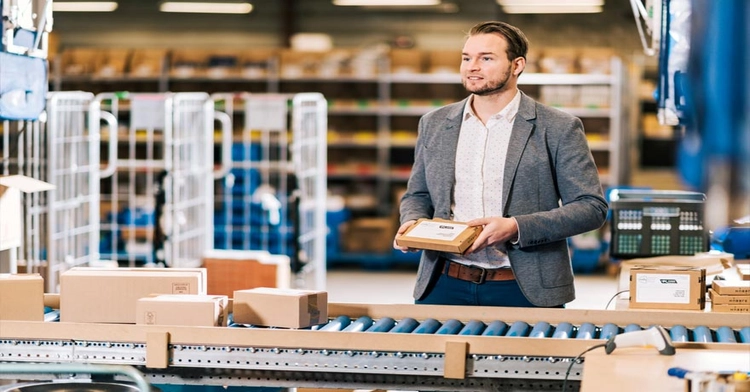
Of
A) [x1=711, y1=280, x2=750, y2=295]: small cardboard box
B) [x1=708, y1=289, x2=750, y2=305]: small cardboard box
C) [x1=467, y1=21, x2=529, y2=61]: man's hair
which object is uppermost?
[x1=467, y1=21, x2=529, y2=61]: man's hair

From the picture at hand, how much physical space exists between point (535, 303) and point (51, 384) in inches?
56.6

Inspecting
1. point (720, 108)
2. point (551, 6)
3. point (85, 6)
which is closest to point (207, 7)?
point (85, 6)

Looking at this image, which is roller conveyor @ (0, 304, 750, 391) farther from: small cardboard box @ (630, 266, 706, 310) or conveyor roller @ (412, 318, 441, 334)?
small cardboard box @ (630, 266, 706, 310)

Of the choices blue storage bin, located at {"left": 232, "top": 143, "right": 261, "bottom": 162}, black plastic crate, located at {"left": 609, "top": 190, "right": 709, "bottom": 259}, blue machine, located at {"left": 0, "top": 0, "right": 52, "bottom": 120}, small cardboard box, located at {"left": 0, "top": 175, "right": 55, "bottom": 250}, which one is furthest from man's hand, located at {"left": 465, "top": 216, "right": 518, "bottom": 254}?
blue storage bin, located at {"left": 232, "top": 143, "right": 261, "bottom": 162}

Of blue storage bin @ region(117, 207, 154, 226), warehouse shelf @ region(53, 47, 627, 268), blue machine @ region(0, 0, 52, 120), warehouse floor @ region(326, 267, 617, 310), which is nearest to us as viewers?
blue machine @ region(0, 0, 52, 120)

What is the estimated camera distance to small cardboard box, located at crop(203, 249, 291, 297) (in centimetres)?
755

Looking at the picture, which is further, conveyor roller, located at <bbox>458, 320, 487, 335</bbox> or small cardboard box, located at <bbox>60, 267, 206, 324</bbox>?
small cardboard box, located at <bbox>60, 267, 206, 324</bbox>

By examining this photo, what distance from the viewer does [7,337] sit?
→ 3.03 m

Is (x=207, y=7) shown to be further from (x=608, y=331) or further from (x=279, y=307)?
(x=608, y=331)

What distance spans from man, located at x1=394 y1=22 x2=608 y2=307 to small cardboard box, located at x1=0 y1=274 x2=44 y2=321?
108 cm

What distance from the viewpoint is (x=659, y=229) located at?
4785mm

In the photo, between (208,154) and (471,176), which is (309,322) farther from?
(208,154)

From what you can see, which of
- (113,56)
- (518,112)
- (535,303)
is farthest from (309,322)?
(113,56)

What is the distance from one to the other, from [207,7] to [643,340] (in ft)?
42.7
